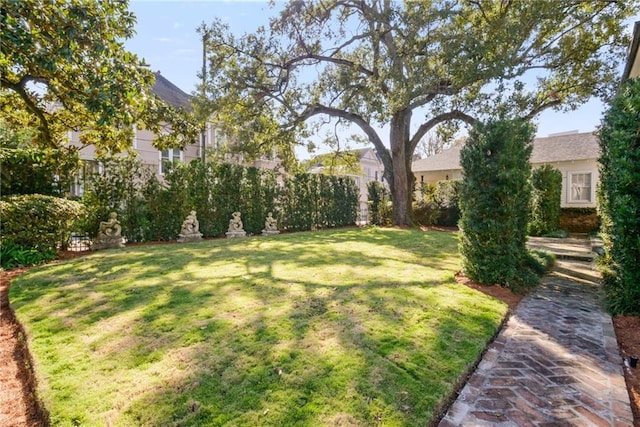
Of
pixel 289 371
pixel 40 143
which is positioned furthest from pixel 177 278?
pixel 40 143

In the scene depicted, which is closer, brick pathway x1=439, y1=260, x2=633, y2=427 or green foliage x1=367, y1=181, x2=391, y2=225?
brick pathway x1=439, y1=260, x2=633, y2=427

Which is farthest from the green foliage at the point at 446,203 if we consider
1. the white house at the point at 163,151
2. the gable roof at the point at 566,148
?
the white house at the point at 163,151

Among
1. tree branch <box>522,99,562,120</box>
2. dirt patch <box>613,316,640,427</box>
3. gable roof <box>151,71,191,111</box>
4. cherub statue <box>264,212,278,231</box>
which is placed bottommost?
dirt patch <box>613,316,640,427</box>

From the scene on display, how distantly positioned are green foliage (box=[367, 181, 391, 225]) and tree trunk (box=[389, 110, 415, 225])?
5.29 feet

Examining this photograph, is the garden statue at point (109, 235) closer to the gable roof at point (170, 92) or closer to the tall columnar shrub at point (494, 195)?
the tall columnar shrub at point (494, 195)

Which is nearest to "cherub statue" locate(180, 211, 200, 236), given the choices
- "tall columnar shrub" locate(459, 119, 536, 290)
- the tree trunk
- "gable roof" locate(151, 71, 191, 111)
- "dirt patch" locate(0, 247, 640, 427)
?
"dirt patch" locate(0, 247, 640, 427)

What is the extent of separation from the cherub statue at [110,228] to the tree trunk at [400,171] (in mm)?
11637

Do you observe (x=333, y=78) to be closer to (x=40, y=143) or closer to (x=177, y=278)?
(x=40, y=143)

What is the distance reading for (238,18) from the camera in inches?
513

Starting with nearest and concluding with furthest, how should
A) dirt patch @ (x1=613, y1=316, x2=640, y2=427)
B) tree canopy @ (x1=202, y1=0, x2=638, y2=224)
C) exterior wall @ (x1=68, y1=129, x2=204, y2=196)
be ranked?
1. dirt patch @ (x1=613, y1=316, x2=640, y2=427)
2. tree canopy @ (x1=202, y1=0, x2=638, y2=224)
3. exterior wall @ (x1=68, y1=129, x2=204, y2=196)

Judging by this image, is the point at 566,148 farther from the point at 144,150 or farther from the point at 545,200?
the point at 144,150

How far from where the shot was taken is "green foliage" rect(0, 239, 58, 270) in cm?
658

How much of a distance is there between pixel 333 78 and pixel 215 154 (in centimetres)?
632

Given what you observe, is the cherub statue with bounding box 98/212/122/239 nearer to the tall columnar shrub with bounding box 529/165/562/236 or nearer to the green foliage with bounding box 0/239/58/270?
the green foliage with bounding box 0/239/58/270
